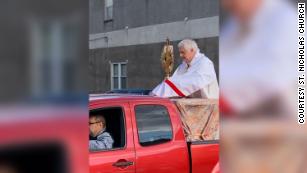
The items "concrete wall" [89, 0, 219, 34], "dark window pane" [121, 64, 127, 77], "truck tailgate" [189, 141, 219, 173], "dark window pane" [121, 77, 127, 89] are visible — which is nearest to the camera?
"truck tailgate" [189, 141, 219, 173]

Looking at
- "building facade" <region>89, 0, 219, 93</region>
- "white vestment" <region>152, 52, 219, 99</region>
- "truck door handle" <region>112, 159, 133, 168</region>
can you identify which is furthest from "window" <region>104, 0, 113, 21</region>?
"truck door handle" <region>112, 159, 133, 168</region>

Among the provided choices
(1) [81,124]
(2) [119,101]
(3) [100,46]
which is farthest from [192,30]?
(1) [81,124]

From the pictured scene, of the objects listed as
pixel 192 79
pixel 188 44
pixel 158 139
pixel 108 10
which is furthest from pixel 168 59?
pixel 158 139

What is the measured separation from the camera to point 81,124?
1.44 m

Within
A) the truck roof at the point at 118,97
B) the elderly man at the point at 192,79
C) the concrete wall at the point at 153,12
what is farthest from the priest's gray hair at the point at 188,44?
the truck roof at the point at 118,97

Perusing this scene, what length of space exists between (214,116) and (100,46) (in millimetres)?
807

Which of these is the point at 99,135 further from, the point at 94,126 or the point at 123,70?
the point at 123,70

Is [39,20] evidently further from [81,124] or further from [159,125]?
[159,125]

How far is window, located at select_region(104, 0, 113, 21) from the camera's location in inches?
109

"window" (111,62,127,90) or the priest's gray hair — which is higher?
the priest's gray hair

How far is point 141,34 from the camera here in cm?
341

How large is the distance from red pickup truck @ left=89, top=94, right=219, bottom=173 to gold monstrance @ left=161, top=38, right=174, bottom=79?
262mm

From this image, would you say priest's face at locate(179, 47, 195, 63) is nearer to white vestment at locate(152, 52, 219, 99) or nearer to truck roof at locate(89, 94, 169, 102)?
white vestment at locate(152, 52, 219, 99)

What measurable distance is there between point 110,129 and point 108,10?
0.74 m
